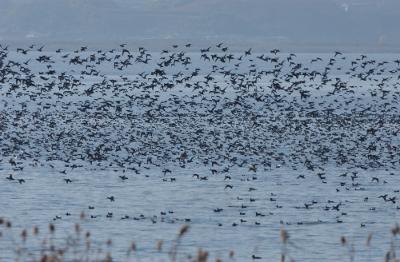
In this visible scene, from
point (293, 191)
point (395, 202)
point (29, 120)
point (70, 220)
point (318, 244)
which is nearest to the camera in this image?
point (318, 244)

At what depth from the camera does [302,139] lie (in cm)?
6738

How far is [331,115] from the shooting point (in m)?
87.0

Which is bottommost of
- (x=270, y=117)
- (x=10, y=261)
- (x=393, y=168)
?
(x=10, y=261)

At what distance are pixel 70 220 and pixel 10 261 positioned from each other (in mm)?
7687

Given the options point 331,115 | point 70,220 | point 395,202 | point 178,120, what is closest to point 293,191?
point 395,202

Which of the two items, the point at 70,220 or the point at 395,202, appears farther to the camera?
the point at 395,202

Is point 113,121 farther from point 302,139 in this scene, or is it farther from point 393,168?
point 393,168

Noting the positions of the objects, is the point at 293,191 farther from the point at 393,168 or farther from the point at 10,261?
the point at 10,261

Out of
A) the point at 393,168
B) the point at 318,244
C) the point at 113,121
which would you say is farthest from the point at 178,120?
the point at 318,244

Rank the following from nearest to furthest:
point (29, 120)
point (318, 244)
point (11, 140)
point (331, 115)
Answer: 1. point (318, 244)
2. point (11, 140)
3. point (29, 120)
4. point (331, 115)

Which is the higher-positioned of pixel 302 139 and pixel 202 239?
pixel 302 139

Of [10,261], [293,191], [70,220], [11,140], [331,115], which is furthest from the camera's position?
[331,115]

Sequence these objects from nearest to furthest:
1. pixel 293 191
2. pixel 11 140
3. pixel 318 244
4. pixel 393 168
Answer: pixel 318 244 < pixel 293 191 < pixel 393 168 < pixel 11 140

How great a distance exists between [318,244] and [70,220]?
826 centimetres
